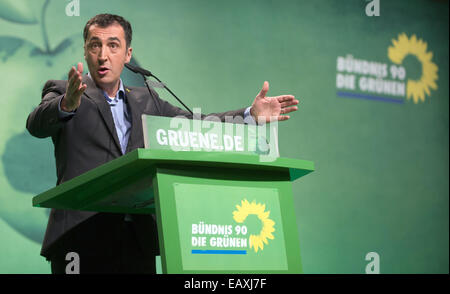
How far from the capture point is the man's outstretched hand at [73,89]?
1.61 meters

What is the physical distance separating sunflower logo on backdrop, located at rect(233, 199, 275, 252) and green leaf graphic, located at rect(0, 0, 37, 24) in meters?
2.25

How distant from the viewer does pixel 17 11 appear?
10.6 ft

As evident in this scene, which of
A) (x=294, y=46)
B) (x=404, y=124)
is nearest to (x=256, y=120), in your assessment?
(x=294, y=46)

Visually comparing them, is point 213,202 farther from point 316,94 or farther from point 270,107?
point 316,94

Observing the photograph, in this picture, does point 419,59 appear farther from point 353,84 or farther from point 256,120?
point 256,120

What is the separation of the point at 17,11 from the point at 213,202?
2.27 m

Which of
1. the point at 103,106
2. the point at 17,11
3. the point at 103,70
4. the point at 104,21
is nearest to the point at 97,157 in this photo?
the point at 103,106

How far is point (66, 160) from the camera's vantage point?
1982mm

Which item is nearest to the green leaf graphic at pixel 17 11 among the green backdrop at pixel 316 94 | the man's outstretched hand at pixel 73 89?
the green backdrop at pixel 316 94

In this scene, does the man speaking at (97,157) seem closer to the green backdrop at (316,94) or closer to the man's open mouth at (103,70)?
the man's open mouth at (103,70)

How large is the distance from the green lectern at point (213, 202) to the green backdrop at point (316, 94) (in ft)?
5.87

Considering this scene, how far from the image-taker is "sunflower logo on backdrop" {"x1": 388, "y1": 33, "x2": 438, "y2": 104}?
4574mm
